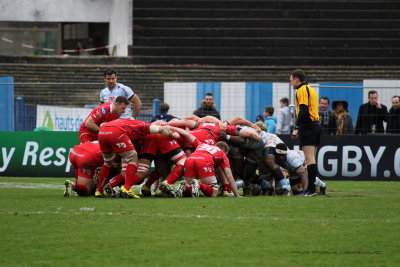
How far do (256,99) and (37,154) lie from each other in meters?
5.81

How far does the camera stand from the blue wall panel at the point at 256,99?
19.3 meters

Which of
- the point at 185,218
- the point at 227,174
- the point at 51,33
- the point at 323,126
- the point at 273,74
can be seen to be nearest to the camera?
the point at 185,218

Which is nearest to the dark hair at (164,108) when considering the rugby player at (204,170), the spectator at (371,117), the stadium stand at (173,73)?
the spectator at (371,117)

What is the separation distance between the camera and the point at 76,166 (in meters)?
12.9

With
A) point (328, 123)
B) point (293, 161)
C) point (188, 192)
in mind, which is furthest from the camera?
point (328, 123)

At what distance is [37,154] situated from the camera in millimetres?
18891

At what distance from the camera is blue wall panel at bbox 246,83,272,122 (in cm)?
1927

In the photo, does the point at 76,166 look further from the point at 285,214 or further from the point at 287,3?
the point at 287,3

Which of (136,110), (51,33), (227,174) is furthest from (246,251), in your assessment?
(51,33)

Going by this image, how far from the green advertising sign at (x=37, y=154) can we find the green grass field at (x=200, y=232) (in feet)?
23.7

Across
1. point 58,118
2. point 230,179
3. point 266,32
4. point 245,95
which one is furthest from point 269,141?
point 266,32

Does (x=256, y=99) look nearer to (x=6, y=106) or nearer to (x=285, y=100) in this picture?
(x=285, y=100)

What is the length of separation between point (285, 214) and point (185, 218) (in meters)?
1.25

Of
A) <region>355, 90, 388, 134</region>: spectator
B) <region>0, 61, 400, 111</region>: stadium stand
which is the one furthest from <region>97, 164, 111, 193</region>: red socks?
<region>0, 61, 400, 111</region>: stadium stand
